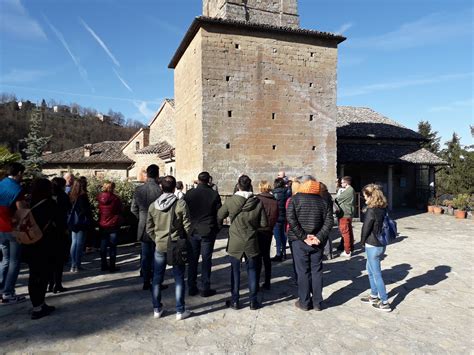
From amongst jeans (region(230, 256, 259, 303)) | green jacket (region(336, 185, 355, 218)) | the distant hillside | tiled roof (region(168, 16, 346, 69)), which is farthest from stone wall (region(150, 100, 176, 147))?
the distant hillside

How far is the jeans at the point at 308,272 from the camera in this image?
4.52 meters

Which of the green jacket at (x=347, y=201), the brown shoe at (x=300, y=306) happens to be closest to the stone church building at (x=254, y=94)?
the green jacket at (x=347, y=201)

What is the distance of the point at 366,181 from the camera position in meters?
21.3

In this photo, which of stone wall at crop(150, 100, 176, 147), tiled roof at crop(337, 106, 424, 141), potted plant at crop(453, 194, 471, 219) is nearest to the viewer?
potted plant at crop(453, 194, 471, 219)

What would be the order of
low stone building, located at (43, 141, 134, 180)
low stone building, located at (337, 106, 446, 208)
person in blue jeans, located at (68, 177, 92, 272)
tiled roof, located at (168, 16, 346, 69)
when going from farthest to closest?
low stone building, located at (43, 141, 134, 180), low stone building, located at (337, 106, 446, 208), tiled roof, located at (168, 16, 346, 69), person in blue jeans, located at (68, 177, 92, 272)

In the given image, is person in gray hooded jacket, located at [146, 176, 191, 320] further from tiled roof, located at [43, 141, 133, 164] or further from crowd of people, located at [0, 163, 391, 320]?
tiled roof, located at [43, 141, 133, 164]

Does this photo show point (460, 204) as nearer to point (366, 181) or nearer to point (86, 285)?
point (366, 181)

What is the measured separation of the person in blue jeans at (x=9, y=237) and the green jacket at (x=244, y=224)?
117 inches

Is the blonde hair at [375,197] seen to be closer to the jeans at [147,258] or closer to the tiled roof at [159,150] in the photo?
the jeans at [147,258]

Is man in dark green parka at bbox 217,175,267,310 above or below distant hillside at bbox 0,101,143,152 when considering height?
below

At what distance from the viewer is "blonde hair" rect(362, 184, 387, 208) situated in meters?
4.54

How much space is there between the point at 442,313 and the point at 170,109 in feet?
79.3

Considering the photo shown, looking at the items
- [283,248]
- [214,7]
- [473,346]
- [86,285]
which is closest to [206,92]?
[214,7]

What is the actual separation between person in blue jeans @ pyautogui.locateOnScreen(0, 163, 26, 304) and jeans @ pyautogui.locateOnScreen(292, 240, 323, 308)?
397cm
